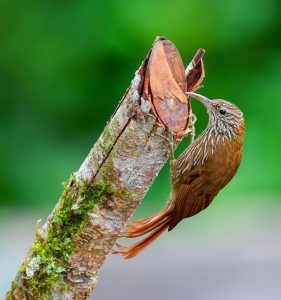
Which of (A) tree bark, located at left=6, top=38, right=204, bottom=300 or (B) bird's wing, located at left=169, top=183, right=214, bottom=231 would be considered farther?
(B) bird's wing, located at left=169, top=183, right=214, bottom=231

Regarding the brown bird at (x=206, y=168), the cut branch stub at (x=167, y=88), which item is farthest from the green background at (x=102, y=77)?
the cut branch stub at (x=167, y=88)

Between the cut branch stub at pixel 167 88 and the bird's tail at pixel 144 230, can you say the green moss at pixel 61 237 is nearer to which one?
the cut branch stub at pixel 167 88

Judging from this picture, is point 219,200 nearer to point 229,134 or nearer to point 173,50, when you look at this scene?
point 229,134

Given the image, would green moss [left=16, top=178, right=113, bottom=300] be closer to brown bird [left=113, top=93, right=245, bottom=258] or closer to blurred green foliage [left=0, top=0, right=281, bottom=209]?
brown bird [left=113, top=93, right=245, bottom=258]

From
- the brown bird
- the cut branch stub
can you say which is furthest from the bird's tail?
the cut branch stub

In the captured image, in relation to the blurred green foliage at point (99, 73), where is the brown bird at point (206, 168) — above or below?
below
